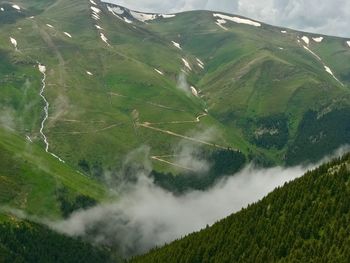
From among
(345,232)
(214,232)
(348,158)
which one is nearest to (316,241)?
(345,232)

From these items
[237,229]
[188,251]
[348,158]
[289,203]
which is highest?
[348,158]

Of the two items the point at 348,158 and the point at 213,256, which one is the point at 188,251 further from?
the point at 348,158

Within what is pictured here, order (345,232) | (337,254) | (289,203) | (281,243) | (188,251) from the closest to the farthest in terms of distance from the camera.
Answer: (337,254)
(345,232)
(281,243)
(289,203)
(188,251)

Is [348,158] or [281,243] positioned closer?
[281,243]

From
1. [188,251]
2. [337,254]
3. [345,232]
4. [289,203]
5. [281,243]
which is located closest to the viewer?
[337,254]

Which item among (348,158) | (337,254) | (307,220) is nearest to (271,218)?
(307,220)

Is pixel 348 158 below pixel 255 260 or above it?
above

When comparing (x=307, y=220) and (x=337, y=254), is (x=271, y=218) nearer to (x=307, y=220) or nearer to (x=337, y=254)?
(x=307, y=220)
